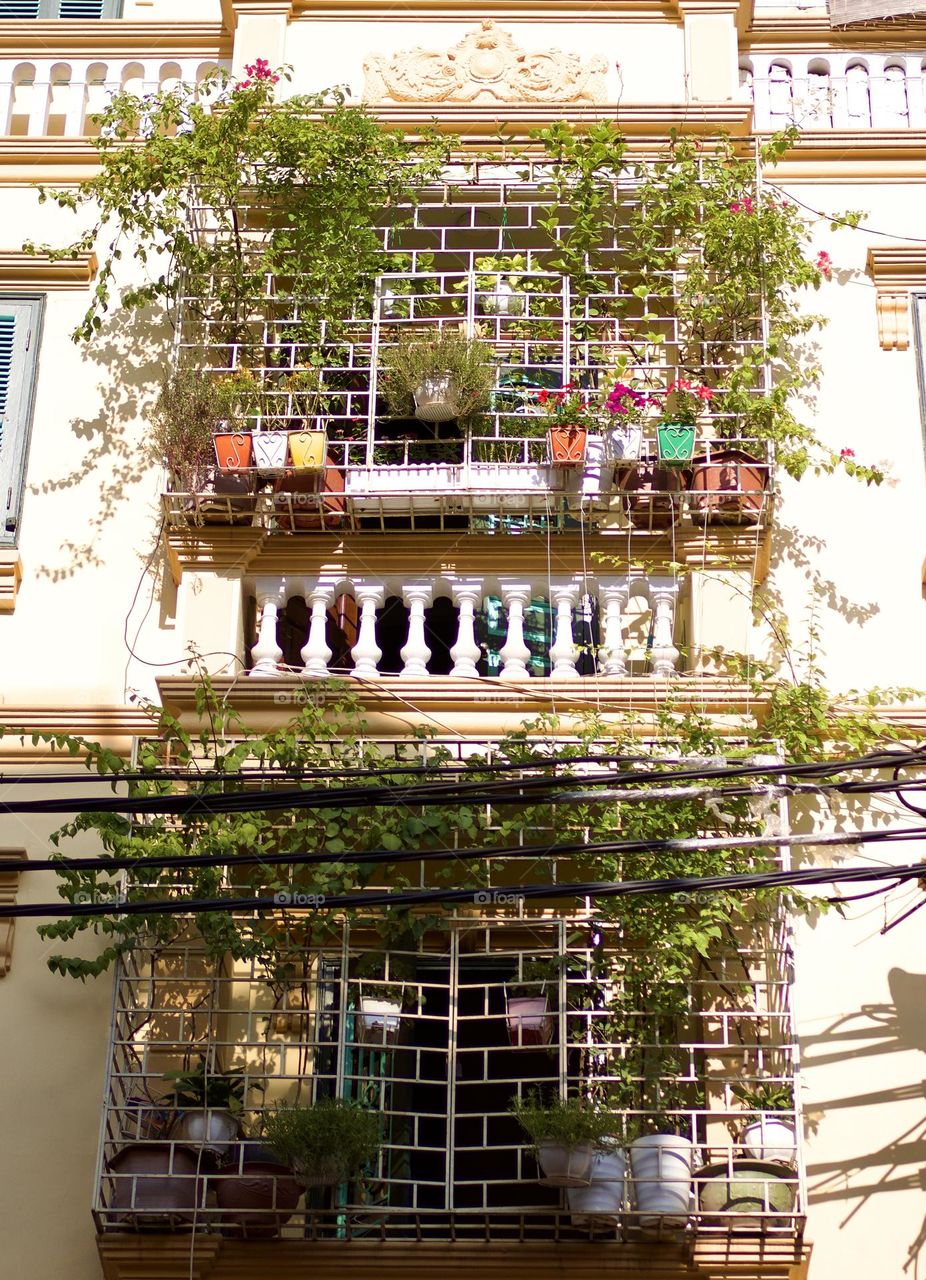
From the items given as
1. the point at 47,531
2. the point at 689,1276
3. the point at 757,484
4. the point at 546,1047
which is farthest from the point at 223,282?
the point at 689,1276

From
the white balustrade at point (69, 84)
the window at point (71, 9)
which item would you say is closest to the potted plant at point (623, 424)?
the white balustrade at point (69, 84)

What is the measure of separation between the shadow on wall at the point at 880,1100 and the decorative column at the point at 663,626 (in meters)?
1.75

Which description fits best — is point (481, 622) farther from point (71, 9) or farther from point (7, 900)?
point (71, 9)

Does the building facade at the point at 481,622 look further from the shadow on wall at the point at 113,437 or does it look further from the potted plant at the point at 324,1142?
→ the potted plant at the point at 324,1142

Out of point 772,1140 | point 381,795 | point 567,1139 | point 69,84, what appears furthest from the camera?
point 69,84

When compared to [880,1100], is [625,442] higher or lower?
higher

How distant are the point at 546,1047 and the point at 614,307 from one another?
411 centimetres

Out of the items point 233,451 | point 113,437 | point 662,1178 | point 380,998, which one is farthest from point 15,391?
point 662,1178

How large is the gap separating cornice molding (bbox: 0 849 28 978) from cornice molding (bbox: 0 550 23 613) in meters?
1.32

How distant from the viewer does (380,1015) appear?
32.7 feet

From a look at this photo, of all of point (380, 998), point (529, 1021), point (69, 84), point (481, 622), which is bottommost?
point (529, 1021)

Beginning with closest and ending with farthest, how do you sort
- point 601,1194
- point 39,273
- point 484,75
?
1. point 601,1194
2. point 39,273
3. point 484,75

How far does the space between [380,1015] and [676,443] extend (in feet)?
10.1

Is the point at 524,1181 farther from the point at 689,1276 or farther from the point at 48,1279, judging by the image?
the point at 48,1279
